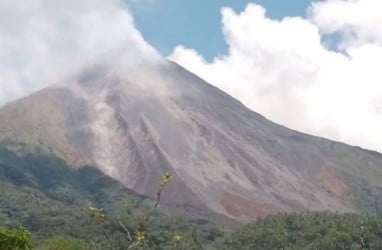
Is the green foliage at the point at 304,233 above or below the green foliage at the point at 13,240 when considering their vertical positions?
above

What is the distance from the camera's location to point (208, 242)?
7835 inches

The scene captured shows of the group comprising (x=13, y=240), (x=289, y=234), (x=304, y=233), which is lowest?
(x=13, y=240)

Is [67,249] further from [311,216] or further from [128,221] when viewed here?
[311,216]

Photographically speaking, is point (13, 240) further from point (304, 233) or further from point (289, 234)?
point (304, 233)

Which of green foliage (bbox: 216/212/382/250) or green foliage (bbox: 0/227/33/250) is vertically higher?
green foliage (bbox: 216/212/382/250)

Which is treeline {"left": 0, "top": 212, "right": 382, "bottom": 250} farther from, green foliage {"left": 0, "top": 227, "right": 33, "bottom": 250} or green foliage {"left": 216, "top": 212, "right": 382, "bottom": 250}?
green foliage {"left": 0, "top": 227, "right": 33, "bottom": 250}

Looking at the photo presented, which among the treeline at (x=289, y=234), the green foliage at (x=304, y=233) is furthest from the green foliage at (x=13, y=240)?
the green foliage at (x=304, y=233)

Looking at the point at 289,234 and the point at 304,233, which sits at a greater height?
the point at 304,233

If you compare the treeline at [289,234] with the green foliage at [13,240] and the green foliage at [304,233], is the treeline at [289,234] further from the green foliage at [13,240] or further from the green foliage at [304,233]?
the green foliage at [13,240]

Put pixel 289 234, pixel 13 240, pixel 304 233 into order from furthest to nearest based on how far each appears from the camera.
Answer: pixel 289 234 → pixel 304 233 → pixel 13 240

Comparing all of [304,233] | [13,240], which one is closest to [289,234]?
[304,233]

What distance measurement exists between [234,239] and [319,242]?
79.8 ft

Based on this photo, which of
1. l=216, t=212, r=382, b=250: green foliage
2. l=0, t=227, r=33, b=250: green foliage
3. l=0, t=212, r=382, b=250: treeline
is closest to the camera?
l=0, t=227, r=33, b=250: green foliage

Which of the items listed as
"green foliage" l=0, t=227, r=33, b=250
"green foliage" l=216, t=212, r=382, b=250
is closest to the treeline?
"green foliage" l=216, t=212, r=382, b=250
